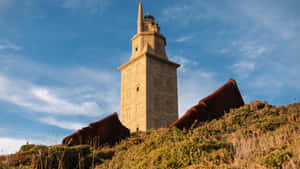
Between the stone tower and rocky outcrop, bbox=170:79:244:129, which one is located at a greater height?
the stone tower

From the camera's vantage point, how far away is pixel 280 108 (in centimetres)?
1005

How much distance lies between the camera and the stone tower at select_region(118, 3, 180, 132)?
28.3m

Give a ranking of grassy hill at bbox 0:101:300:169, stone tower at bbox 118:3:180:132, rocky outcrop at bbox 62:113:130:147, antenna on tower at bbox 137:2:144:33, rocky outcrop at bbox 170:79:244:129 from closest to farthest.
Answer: grassy hill at bbox 0:101:300:169 → rocky outcrop at bbox 170:79:244:129 → rocky outcrop at bbox 62:113:130:147 → stone tower at bbox 118:3:180:132 → antenna on tower at bbox 137:2:144:33

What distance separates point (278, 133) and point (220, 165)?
2.90 m

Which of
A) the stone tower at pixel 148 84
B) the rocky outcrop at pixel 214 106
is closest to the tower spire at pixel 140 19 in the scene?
the stone tower at pixel 148 84

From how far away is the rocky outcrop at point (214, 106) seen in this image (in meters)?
10.4

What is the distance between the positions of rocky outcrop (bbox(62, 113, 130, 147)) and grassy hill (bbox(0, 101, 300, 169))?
134 cm

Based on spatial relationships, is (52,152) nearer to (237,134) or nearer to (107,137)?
(107,137)

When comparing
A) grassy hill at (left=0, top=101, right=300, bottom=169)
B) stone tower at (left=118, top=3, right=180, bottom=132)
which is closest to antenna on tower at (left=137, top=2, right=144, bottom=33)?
stone tower at (left=118, top=3, right=180, bottom=132)

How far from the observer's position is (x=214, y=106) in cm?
1098

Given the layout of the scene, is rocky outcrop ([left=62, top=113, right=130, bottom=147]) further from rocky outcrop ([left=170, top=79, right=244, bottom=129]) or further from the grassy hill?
rocky outcrop ([left=170, top=79, right=244, bottom=129])

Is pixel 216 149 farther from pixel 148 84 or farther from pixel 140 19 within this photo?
pixel 140 19

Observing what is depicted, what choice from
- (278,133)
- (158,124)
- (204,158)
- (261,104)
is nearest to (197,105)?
(261,104)

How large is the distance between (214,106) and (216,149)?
13.7ft
